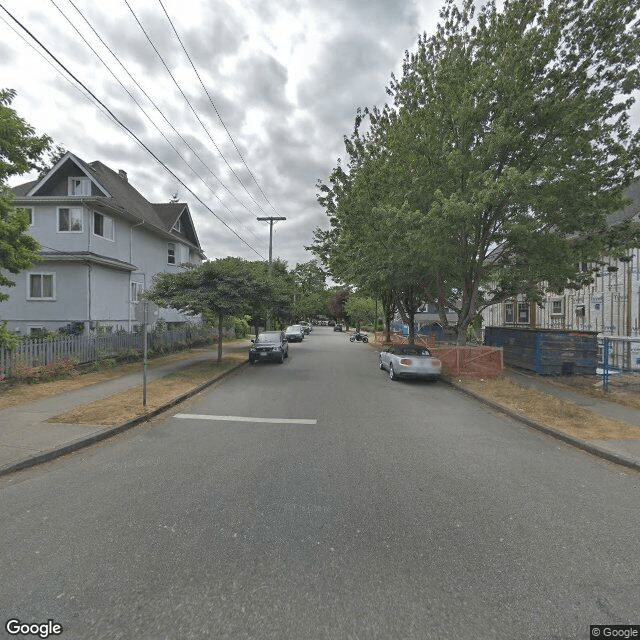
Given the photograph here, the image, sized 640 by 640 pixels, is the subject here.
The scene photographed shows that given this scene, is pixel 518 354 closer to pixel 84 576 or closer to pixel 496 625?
pixel 496 625

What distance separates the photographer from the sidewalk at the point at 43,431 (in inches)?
199

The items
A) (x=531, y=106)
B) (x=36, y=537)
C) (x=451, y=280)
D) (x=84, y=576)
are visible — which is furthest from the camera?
(x=451, y=280)

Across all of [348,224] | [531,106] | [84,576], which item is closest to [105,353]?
[348,224]

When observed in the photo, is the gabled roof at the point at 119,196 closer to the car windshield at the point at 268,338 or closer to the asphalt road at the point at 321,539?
the car windshield at the point at 268,338

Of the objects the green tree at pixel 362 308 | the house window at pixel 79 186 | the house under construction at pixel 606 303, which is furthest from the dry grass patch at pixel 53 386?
the green tree at pixel 362 308

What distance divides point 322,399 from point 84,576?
6866mm

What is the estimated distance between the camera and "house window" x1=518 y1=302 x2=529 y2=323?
27.5 m

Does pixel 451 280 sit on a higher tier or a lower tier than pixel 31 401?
higher

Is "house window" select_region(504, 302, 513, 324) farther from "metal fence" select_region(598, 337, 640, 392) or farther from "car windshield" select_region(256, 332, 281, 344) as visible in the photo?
"car windshield" select_region(256, 332, 281, 344)

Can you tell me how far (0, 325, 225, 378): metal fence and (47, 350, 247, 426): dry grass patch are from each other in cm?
331

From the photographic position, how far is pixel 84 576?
106 inches

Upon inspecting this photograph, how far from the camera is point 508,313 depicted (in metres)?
29.6

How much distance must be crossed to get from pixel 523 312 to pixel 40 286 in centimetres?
3166

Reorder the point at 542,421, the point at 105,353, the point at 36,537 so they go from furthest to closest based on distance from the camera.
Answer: the point at 105,353 < the point at 542,421 < the point at 36,537
